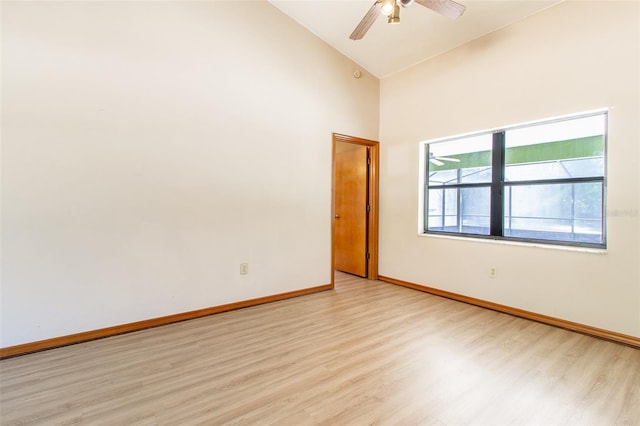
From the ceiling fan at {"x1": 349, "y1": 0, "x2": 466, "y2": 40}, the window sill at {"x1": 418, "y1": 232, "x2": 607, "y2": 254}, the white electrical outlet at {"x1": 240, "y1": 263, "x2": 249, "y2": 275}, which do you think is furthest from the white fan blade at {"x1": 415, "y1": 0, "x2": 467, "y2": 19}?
the white electrical outlet at {"x1": 240, "y1": 263, "x2": 249, "y2": 275}

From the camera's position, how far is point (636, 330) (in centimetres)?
231

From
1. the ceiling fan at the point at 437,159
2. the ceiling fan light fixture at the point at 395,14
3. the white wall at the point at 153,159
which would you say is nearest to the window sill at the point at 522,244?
the ceiling fan at the point at 437,159

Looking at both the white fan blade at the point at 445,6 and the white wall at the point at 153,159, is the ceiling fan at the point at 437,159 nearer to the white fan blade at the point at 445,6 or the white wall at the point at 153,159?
the white wall at the point at 153,159

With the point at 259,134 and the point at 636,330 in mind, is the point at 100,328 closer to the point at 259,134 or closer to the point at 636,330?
the point at 259,134

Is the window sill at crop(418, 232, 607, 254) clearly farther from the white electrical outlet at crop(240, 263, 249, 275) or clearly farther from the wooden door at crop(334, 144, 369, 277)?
the white electrical outlet at crop(240, 263, 249, 275)

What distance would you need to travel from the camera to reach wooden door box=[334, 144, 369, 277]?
453cm

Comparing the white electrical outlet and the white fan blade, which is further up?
the white fan blade

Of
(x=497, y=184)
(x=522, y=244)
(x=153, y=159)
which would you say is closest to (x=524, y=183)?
(x=497, y=184)

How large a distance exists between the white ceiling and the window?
1.11 meters

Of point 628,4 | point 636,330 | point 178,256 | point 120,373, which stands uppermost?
point 628,4

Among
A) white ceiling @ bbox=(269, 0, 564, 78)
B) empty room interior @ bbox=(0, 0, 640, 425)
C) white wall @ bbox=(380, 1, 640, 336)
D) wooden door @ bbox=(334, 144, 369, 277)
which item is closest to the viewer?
empty room interior @ bbox=(0, 0, 640, 425)

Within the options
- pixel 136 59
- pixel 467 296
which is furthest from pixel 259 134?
pixel 467 296

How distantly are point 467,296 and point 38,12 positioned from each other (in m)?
4.74

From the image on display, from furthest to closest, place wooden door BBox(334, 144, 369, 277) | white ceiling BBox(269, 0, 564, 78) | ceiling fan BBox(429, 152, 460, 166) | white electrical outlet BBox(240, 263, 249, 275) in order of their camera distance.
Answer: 1. wooden door BBox(334, 144, 369, 277)
2. ceiling fan BBox(429, 152, 460, 166)
3. white electrical outlet BBox(240, 263, 249, 275)
4. white ceiling BBox(269, 0, 564, 78)
